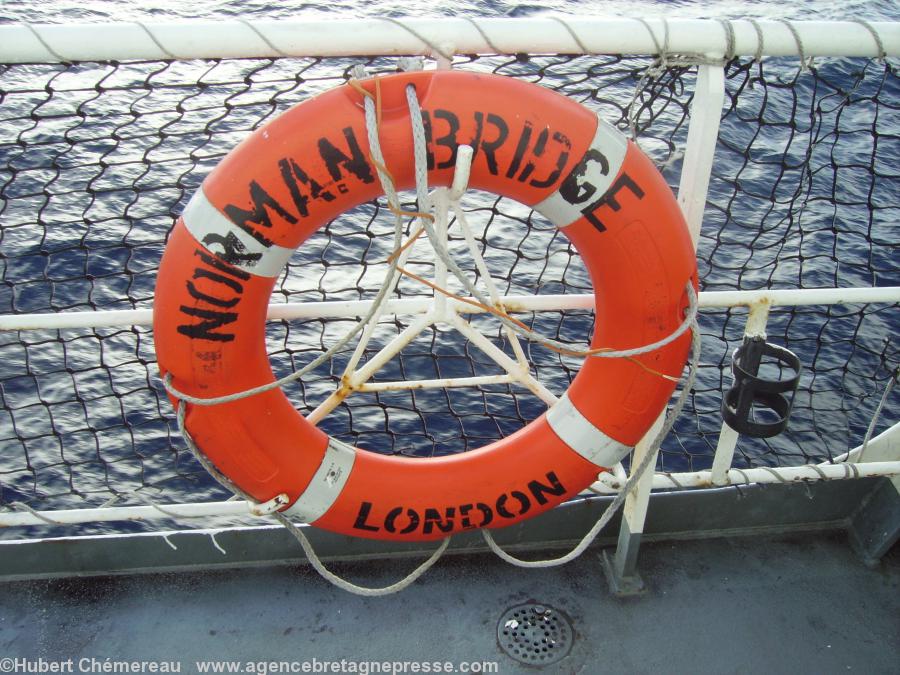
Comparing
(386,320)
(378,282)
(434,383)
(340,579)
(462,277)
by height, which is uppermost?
(462,277)

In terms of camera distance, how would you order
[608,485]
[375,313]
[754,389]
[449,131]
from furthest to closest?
[608,485] < [754,389] < [375,313] < [449,131]

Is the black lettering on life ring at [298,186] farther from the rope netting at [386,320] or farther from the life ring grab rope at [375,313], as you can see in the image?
the rope netting at [386,320]

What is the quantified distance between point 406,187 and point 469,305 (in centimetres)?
42

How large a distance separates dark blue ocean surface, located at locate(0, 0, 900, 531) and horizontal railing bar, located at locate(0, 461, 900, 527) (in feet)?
1.94

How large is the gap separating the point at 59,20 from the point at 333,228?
5.61 metres

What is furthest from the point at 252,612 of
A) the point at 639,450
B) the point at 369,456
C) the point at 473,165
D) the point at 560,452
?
the point at 473,165

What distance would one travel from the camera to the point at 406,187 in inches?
60.6

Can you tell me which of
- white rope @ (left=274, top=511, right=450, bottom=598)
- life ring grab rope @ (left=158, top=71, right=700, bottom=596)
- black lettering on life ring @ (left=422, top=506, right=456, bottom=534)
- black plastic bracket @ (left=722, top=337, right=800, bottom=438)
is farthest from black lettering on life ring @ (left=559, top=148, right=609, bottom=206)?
white rope @ (left=274, top=511, right=450, bottom=598)

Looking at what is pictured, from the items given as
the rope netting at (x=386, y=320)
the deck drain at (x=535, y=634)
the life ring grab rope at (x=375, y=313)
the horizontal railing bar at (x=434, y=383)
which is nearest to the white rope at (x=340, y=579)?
the life ring grab rope at (x=375, y=313)

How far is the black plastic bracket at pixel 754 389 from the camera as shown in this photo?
1.81m

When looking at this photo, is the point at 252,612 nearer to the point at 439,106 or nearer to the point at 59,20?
the point at 439,106

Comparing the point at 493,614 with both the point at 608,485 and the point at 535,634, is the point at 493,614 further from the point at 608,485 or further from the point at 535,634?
the point at 608,485

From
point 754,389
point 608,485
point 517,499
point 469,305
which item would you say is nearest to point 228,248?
point 469,305

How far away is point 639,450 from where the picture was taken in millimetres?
1984
